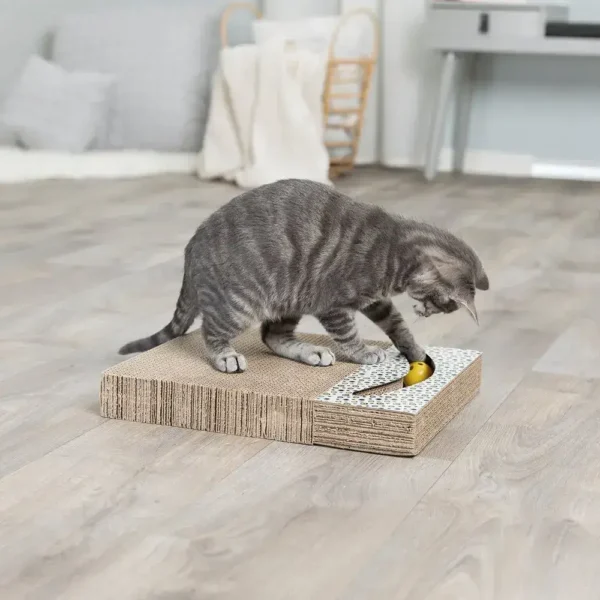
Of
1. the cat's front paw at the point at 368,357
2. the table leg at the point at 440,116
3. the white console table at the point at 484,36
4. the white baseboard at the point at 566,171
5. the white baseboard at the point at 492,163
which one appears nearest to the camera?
the cat's front paw at the point at 368,357

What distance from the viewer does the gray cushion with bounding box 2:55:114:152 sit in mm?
5094

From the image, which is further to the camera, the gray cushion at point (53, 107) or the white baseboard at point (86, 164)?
the gray cushion at point (53, 107)

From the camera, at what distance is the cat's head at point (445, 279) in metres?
1.93

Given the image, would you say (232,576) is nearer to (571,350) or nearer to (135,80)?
(571,350)

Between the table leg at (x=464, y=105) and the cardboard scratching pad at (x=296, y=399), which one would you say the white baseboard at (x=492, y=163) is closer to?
the table leg at (x=464, y=105)

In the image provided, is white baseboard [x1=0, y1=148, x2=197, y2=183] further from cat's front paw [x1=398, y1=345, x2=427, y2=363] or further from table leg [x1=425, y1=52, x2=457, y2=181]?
cat's front paw [x1=398, y1=345, x2=427, y2=363]

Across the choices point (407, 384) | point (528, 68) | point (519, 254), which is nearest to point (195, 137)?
point (528, 68)

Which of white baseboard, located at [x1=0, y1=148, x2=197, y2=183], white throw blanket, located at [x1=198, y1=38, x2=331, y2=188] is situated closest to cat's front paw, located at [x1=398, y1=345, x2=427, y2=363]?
white throw blanket, located at [x1=198, y1=38, x2=331, y2=188]

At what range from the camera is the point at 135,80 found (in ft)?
17.9

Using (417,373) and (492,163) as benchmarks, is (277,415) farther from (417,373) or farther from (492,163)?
(492,163)

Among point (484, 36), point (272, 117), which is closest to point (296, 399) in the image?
point (272, 117)

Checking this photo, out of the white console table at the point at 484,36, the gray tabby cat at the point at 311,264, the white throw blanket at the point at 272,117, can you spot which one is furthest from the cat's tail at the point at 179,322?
the white console table at the point at 484,36

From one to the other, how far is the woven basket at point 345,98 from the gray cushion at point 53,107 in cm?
71

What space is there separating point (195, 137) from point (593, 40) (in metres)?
1.91
